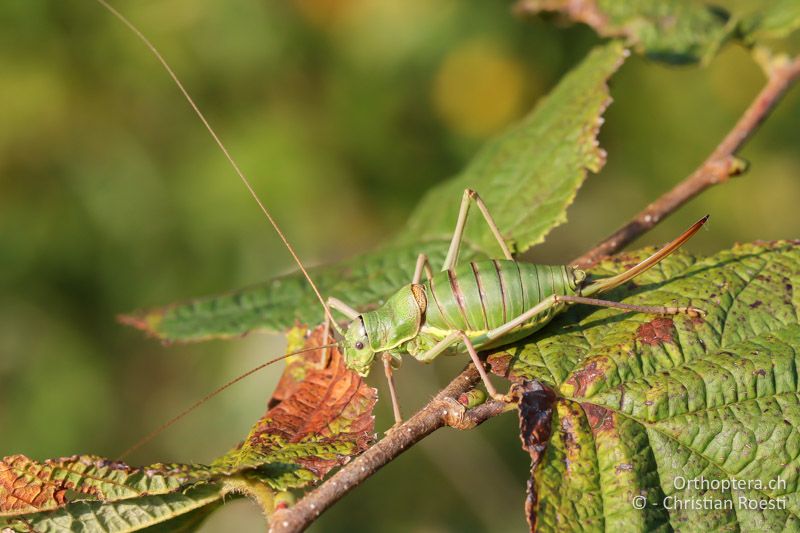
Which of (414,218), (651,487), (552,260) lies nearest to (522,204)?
(414,218)

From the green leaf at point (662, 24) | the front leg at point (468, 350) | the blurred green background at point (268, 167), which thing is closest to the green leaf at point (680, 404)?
the front leg at point (468, 350)

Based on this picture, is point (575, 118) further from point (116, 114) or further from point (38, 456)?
point (38, 456)

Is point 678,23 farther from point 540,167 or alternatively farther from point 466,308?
point 466,308

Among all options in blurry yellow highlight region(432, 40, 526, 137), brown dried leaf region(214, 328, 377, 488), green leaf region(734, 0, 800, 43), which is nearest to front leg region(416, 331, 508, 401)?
brown dried leaf region(214, 328, 377, 488)

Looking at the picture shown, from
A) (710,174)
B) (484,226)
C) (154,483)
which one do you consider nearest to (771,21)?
(710,174)

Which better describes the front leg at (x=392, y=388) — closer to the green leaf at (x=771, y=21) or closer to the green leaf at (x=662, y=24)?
the green leaf at (x=662, y=24)
